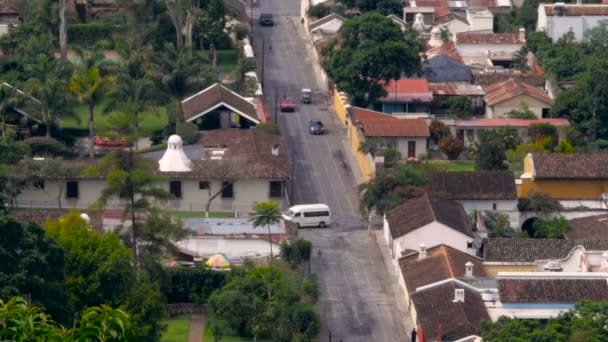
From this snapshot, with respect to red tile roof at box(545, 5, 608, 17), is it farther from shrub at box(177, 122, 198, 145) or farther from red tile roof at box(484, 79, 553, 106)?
shrub at box(177, 122, 198, 145)

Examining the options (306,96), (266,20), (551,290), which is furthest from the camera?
(266,20)

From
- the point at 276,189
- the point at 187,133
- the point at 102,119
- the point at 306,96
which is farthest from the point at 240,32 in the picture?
the point at 276,189

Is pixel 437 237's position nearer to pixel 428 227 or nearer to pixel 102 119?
pixel 428 227

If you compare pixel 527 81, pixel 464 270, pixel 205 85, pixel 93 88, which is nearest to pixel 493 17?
pixel 527 81

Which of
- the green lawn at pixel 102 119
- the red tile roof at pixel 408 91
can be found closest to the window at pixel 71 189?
the green lawn at pixel 102 119

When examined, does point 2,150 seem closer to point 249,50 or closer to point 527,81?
point 249,50

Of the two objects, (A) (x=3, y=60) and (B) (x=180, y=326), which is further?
(A) (x=3, y=60)

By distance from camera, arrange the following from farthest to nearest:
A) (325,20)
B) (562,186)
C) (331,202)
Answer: (325,20)
(331,202)
(562,186)
